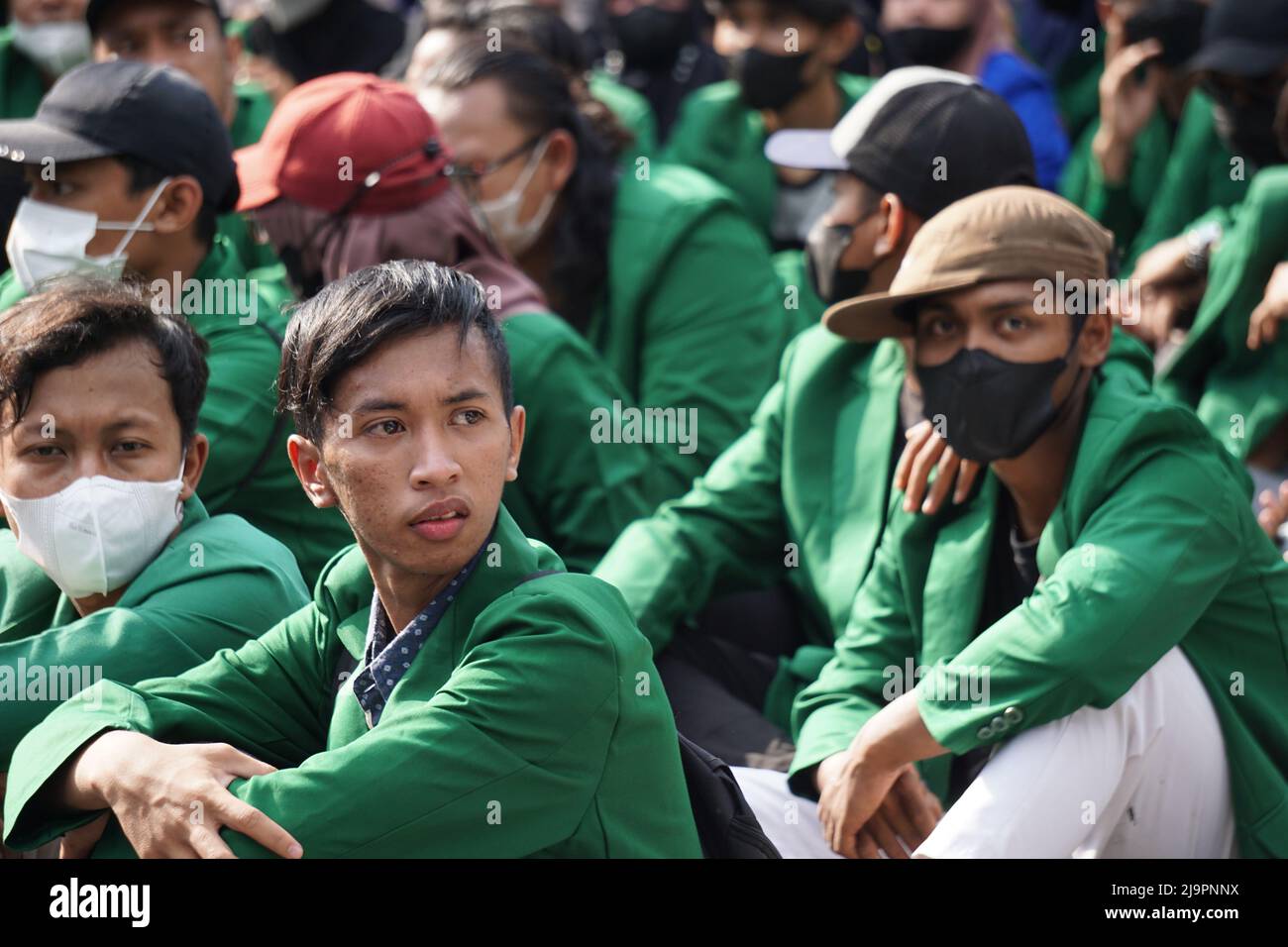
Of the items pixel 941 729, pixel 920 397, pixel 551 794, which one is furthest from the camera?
pixel 920 397

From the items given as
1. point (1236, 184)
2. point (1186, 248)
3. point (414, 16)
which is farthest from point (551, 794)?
point (414, 16)

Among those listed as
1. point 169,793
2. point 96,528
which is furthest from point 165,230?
point 169,793

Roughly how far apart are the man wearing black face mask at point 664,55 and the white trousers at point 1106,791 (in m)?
4.46

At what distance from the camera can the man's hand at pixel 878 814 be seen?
3.32 meters

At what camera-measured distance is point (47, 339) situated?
312 centimetres

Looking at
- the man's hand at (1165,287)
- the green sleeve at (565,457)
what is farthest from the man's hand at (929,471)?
the man's hand at (1165,287)

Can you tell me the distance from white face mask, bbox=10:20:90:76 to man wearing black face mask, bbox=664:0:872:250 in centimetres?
201

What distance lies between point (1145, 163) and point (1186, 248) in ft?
3.31

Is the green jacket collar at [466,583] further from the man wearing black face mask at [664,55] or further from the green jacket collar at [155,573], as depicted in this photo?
the man wearing black face mask at [664,55]

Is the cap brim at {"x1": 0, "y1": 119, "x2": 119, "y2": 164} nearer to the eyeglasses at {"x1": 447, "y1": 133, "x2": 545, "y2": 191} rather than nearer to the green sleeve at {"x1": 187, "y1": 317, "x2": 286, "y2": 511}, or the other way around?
the green sleeve at {"x1": 187, "y1": 317, "x2": 286, "y2": 511}

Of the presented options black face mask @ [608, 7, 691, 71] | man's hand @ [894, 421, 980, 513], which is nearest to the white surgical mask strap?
man's hand @ [894, 421, 980, 513]

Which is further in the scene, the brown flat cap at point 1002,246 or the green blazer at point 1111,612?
the brown flat cap at point 1002,246

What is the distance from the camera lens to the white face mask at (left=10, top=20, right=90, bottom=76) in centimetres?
640
